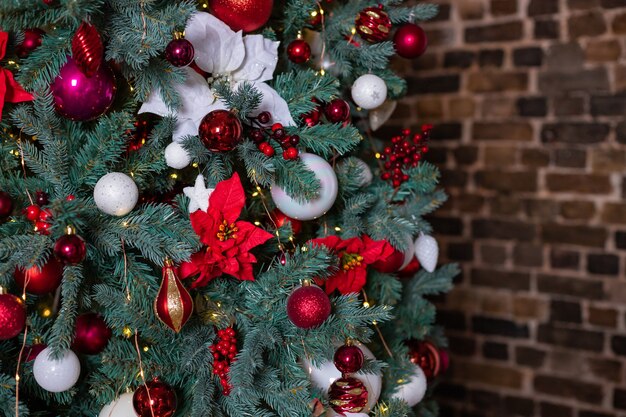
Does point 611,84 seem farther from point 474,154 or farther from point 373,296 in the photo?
point 373,296

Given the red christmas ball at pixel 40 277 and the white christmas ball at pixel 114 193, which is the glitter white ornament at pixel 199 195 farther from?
the red christmas ball at pixel 40 277

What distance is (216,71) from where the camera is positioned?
2.89 feet

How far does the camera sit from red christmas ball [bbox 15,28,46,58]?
0.79 metres

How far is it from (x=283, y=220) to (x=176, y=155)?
215 mm

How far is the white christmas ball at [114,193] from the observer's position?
75 cm

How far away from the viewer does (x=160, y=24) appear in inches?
29.3

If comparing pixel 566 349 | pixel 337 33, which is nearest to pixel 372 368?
pixel 337 33

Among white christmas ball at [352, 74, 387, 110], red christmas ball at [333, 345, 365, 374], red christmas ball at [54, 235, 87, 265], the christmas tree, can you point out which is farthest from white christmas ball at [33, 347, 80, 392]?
white christmas ball at [352, 74, 387, 110]

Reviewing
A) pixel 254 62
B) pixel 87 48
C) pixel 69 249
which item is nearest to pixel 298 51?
pixel 254 62

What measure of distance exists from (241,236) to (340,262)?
20 cm

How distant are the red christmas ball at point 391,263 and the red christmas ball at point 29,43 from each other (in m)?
0.62

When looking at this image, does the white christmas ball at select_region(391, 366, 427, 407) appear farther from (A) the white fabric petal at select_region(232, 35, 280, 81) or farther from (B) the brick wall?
(B) the brick wall

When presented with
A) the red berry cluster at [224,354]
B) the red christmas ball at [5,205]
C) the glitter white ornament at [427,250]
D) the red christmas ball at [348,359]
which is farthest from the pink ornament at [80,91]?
the glitter white ornament at [427,250]

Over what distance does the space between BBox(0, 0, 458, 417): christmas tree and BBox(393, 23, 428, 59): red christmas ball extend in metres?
0.10
